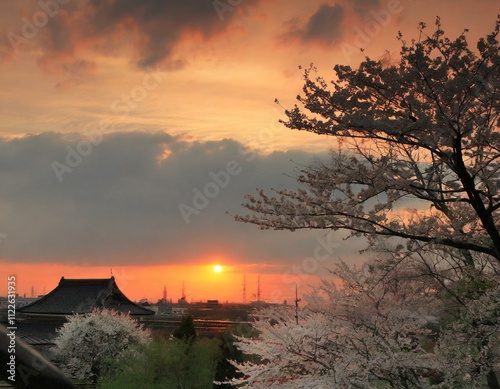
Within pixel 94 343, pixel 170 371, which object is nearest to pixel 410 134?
pixel 170 371

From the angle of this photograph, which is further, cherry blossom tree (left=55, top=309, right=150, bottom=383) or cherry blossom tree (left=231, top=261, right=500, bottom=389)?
cherry blossom tree (left=55, top=309, right=150, bottom=383)

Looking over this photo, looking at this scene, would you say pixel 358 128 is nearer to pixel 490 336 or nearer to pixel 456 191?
pixel 456 191

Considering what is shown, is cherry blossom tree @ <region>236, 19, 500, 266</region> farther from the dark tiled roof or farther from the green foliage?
the dark tiled roof

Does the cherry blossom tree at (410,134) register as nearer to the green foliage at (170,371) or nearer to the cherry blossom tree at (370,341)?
the cherry blossom tree at (370,341)

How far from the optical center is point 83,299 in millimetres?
36438

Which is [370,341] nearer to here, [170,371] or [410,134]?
[410,134]

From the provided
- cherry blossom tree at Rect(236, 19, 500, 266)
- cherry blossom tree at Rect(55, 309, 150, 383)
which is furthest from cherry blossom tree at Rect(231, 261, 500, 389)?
cherry blossom tree at Rect(55, 309, 150, 383)

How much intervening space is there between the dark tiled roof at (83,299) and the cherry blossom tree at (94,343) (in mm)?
6519

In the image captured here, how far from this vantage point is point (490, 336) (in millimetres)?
9195

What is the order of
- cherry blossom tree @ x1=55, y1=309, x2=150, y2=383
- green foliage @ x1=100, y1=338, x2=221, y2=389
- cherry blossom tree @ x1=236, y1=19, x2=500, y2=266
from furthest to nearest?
cherry blossom tree @ x1=55, y1=309, x2=150, y2=383 < green foliage @ x1=100, y1=338, x2=221, y2=389 < cherry blossom tree @ x1=236, y1=19, x2=500, y2=266

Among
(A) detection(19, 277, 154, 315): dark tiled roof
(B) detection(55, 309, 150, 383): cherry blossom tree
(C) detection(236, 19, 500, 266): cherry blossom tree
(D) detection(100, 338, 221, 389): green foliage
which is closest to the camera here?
(C) detection(236, 19, 500, 266): cherry blossom tree

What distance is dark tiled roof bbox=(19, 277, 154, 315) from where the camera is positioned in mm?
36031

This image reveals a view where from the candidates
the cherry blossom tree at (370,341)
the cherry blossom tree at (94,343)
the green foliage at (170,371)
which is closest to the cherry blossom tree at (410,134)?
Answer: the cherry blossom tree at (370,341)

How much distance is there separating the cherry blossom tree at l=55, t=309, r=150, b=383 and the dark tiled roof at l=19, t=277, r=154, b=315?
6519mm
